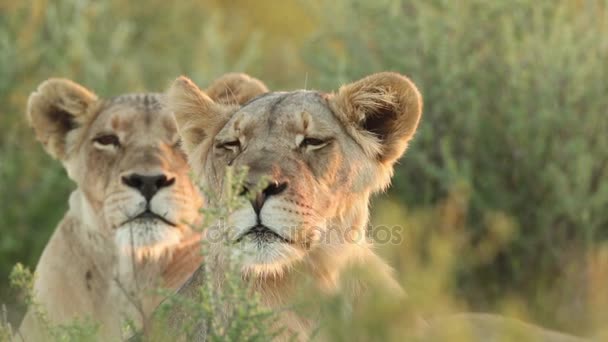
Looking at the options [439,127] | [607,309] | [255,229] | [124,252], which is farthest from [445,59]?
[607,309]

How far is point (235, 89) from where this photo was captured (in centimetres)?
505

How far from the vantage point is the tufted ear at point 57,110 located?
552 centimetres

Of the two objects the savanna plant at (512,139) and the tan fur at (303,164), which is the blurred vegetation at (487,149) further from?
the tan fur at (303,164)

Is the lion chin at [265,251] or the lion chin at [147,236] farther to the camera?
the lion chin at [147,236]

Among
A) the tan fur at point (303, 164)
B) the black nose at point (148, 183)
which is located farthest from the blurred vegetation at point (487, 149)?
the tan fur at point (303, 164)

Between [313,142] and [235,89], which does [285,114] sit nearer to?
[313,142]

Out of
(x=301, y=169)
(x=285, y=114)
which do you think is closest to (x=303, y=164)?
(x=301, y=169)

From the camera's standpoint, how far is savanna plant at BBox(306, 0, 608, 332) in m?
6.33

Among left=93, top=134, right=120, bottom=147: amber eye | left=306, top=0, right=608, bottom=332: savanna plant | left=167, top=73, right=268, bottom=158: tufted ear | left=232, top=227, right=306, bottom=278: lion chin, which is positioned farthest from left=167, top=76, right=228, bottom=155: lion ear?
left=306, top=0, right=608, bottom=332: savanna plant

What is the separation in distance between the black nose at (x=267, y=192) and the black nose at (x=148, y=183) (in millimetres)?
1379

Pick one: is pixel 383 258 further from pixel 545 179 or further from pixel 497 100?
pixel 497 100

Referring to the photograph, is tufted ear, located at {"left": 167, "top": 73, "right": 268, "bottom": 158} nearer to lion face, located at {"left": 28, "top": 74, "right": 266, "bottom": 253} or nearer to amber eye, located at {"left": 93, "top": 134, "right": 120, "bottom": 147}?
lion face, located at {"left": 28, "top": 74, "right": 266, "bottom": 253}

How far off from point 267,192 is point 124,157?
5.71 ft

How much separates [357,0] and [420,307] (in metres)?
5.04
